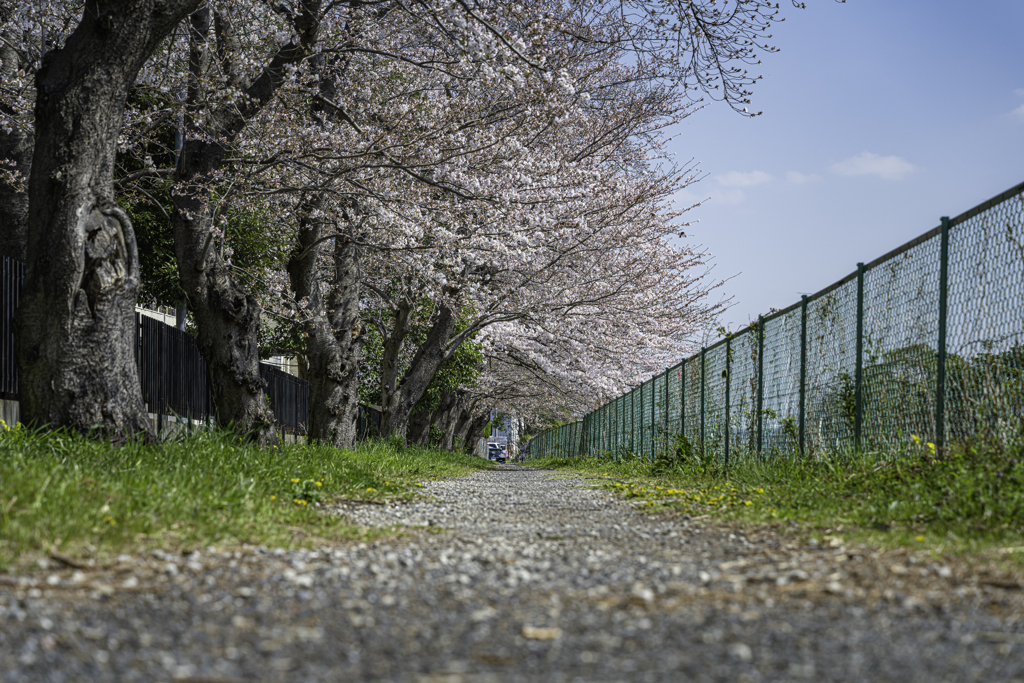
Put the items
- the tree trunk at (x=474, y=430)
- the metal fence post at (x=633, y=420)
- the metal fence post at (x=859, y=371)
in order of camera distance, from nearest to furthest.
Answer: the metal fence post at (x=859, y=371), the metal fence post at (x=633, y=420), the tree trunk at (x=474, y=430)

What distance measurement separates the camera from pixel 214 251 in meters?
8.71

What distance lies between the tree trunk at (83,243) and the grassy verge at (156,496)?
39cm

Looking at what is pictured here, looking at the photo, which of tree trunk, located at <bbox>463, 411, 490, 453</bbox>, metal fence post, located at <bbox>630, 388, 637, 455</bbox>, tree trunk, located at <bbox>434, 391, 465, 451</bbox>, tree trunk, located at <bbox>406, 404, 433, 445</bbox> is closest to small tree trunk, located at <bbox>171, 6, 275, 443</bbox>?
metal fence post, located at <bbox>630, 388, 637, 455</bbox>

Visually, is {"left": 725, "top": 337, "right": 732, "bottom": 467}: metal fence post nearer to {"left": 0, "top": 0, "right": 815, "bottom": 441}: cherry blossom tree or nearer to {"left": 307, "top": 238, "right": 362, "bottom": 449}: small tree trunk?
{"left": 0, "top": 0, "right": 815, "bottom": 441}: cherry blossom tree

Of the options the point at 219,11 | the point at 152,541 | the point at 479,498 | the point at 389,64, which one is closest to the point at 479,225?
the point at 389,64

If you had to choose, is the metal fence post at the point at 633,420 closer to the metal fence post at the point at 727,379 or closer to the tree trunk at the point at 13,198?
the metal fence post at the point at 727,379

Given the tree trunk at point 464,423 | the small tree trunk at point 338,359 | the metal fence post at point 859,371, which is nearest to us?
the metal fence post at point 859,371

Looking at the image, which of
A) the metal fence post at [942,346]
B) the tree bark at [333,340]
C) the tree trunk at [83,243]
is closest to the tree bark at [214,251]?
the tree trunk at [83,243]

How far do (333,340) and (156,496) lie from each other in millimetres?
7809

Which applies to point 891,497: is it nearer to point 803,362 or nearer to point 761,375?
point 803,362

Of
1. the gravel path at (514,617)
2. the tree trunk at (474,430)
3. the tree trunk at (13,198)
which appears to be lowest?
the tree trunk at (474,430)

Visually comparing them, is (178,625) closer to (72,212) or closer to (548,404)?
(72,212)

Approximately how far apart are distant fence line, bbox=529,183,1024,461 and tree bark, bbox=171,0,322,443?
5343mm

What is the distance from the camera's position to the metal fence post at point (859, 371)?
6777mm
